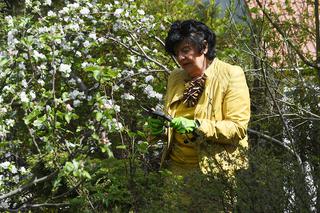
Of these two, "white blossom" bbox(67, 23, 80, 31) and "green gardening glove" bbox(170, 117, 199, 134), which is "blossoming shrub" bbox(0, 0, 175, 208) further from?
"green gardening glove" bbox(170, 117, 199, 134)

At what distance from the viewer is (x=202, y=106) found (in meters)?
4.34

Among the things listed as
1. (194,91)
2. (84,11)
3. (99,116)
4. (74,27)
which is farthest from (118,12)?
(99,116)

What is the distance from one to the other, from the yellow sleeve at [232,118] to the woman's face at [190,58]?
211mm

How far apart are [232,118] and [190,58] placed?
18.9 inches

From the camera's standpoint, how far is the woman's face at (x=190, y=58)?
14.4 feet

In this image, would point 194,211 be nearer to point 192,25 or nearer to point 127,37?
point 192,25

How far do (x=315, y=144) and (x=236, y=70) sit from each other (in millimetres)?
1358

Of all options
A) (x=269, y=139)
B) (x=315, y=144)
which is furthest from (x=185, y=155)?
(x=269, y=139)

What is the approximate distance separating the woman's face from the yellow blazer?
65 millimetres

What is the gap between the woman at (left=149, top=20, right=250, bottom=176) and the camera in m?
4.07

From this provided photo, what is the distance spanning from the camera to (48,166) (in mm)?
6242

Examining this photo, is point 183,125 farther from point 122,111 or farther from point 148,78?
point 122,111

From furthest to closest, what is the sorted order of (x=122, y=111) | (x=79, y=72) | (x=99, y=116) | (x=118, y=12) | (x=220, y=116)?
(x=79, y=72)
(x=122, y=111)
(x=118, y=12)
(x=220, y=116)
(x=99, y=116)

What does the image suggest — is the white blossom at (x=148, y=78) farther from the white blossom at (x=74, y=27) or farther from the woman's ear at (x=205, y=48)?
the woman's ear at (x=205, y=48)
